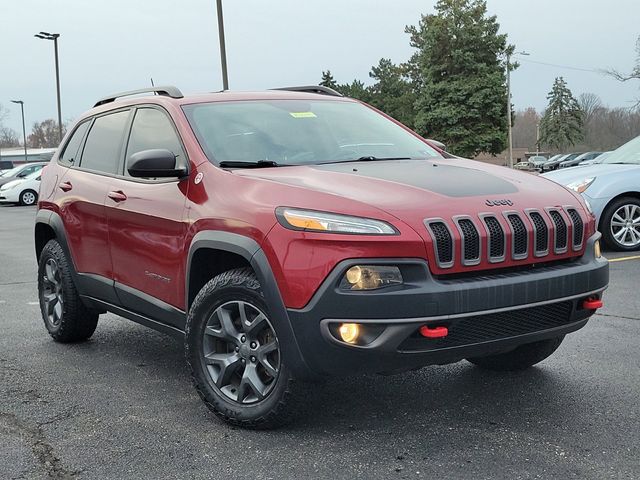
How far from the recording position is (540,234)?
3398 mm

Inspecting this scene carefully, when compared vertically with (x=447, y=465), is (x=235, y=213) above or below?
above

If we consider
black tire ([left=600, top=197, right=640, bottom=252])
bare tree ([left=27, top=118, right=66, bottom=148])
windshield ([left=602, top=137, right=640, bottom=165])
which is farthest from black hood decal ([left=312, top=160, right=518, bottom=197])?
bare tree ([left=27, top=118, right=66, bottom=148])

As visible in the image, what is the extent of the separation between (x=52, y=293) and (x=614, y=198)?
666 centimetres

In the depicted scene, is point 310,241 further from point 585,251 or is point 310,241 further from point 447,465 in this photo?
point 585,251

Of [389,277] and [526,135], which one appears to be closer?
[389,277]

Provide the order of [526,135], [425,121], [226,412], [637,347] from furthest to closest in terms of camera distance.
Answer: [526,135] → [425,121] → [637,347] → [226,412]

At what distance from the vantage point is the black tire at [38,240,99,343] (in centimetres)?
529

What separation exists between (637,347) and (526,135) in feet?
404

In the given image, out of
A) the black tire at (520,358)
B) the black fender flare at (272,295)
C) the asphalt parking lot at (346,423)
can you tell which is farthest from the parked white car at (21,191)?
the black fender flare at (272,295)

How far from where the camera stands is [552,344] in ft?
13.9

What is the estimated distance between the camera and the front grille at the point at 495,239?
3242mm

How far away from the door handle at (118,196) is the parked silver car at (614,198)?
614cm

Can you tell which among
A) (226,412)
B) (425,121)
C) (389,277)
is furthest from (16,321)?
(425,121)

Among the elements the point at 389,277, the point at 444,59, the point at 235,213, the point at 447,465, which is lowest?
the point at 447,465
